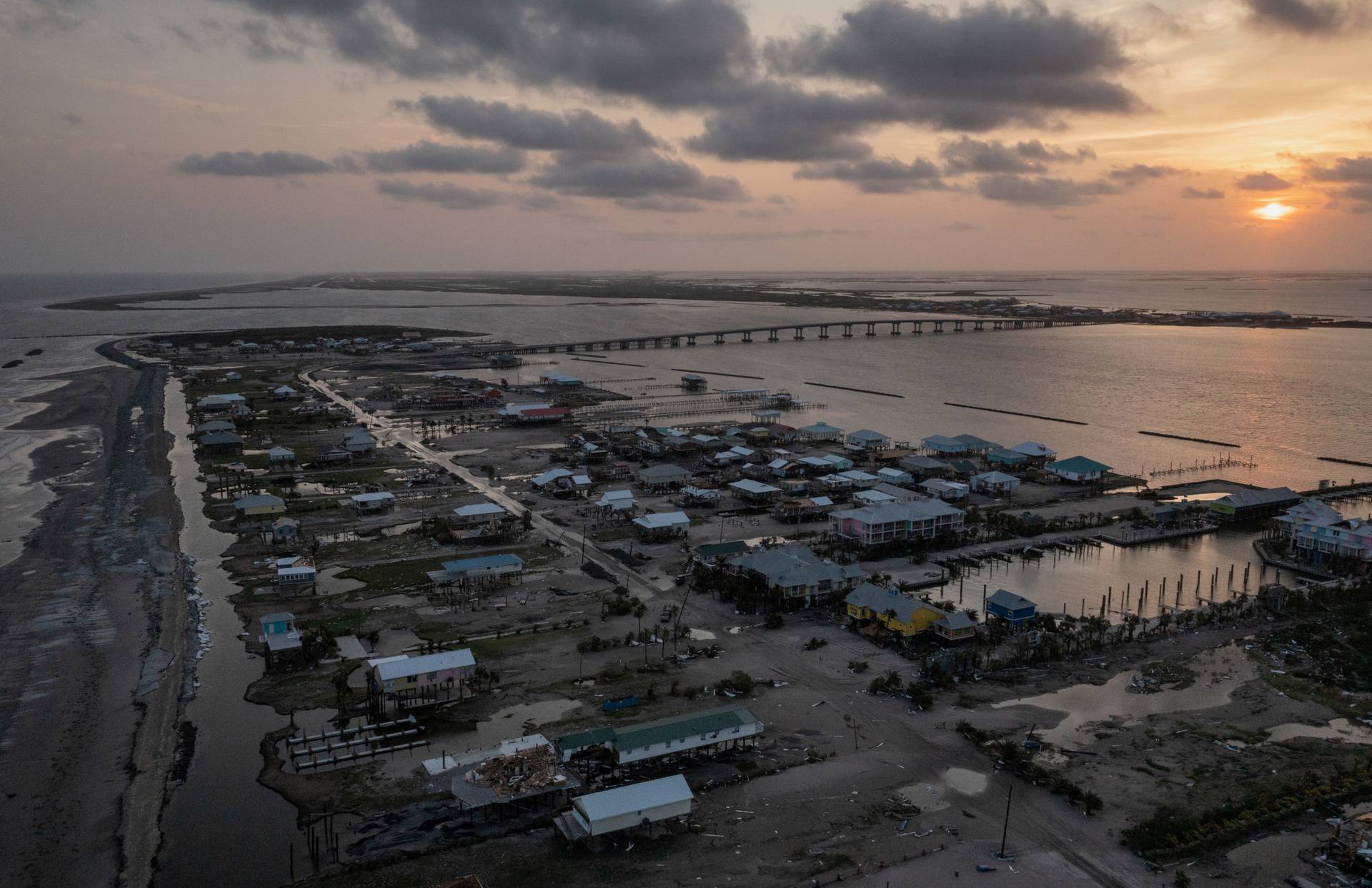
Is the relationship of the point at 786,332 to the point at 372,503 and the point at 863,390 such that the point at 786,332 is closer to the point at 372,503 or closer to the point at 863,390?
the point at 863,390

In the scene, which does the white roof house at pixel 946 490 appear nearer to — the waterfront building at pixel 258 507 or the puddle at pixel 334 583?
the puddle at pixel 334 583

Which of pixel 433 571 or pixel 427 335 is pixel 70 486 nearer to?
pixel 433 571

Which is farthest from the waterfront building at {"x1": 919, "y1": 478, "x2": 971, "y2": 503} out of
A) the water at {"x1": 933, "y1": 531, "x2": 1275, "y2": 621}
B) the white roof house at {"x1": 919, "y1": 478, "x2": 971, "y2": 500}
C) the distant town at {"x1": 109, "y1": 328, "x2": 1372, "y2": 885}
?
the water at {"x1": 933, "y1": 531, "x2": 1275, "y2": 621}

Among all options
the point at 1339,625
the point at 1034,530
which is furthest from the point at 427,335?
the point at 1339,625

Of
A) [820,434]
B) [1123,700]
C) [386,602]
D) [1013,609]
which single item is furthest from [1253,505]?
[386,602]

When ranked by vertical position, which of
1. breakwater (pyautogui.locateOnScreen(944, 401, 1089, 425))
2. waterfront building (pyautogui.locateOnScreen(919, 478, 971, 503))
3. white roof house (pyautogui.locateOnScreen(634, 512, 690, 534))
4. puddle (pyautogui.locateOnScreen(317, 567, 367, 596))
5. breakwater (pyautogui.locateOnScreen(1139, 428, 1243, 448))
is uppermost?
breakwater (pyautogui.locateOnScreen(944, 401, 1089, 425))

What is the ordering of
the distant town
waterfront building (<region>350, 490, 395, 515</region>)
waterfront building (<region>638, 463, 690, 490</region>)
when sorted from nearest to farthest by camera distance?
the distant town → waterfront building (<region>350, 490, 395, 515</region>) → waterfront building (<region>638, 463, 690, 490</region>)

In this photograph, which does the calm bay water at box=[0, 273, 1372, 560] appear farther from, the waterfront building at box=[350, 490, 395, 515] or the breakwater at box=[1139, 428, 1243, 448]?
the waterfront building at box=[350, 490, 395, 515]
